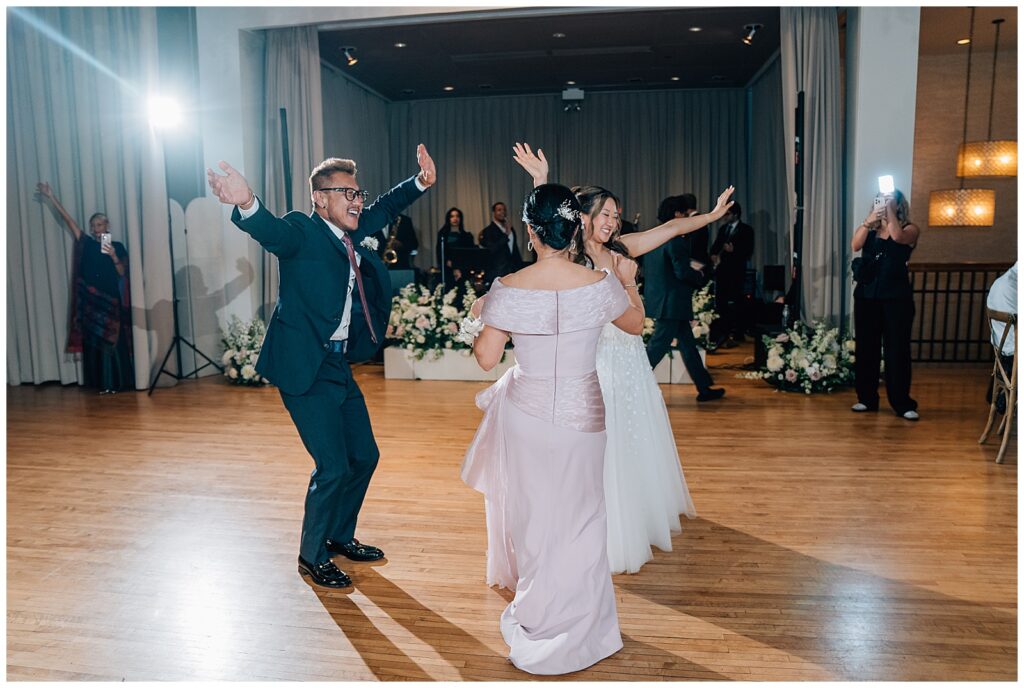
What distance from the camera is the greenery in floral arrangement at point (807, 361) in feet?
21.8

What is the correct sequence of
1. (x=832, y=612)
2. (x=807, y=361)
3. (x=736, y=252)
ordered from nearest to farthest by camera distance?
(x=832, y=612) < (x=807, y=361) < (x=736, y=252)

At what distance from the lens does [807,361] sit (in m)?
6.66

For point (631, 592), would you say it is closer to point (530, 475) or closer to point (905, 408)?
point (530, 475)

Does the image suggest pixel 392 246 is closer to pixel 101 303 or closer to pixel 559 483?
pixel 101 303

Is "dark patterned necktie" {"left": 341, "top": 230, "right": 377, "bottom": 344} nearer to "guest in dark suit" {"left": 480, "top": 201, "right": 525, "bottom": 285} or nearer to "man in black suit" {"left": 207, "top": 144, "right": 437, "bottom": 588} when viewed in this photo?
"man in black suit" {"left": 207, "top": 144, "right": 437, "bottom": 588}

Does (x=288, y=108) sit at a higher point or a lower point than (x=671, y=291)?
higher

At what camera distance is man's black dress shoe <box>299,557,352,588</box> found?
308 cm

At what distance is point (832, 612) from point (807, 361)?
411cm

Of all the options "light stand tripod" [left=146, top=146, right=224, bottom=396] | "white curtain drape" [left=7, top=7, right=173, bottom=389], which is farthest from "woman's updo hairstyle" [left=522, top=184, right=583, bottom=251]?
"white curtain drape" [left=7, top=7, right=173, bottom=389]

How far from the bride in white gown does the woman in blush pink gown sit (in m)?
0.63

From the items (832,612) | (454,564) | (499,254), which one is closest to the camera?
(832,612)

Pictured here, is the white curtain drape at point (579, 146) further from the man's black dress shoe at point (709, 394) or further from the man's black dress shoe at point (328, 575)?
the man's black dress shoe at point (328, 575)

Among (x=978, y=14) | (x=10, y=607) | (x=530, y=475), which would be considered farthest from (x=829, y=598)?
(x=978, y=14)

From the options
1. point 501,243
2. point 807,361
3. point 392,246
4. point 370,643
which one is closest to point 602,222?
point 370,643
